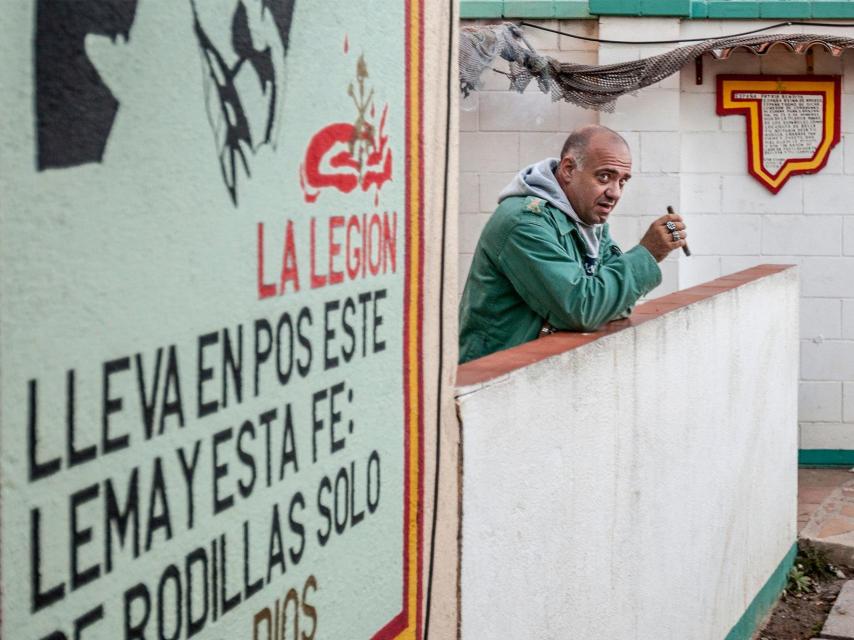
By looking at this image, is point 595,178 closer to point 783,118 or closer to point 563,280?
point 563,280

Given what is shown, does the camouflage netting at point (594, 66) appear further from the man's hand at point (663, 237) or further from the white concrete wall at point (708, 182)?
the man's hand at point (663, 237)

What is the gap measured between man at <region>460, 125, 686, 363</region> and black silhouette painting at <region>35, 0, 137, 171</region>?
227cm

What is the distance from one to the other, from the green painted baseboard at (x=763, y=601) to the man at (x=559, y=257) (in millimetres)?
1846

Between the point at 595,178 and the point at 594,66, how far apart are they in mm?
3783

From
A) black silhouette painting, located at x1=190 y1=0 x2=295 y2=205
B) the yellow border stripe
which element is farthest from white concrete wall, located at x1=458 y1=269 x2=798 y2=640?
black silhouette painting, located at x1=190 y1=0 x2=295 y2=205

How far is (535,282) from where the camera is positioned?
374 cm

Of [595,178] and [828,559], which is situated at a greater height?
[595,178]

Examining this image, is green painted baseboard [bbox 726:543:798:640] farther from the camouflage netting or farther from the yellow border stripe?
the yellow border stripe

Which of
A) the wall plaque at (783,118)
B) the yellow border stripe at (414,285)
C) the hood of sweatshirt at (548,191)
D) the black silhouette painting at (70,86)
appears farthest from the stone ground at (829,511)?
the black silhouette painting at (70,86)

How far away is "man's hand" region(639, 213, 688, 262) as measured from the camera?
3979 mm

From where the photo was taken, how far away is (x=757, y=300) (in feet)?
18.1

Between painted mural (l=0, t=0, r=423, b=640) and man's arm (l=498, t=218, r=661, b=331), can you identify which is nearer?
painted mural (l=0, t=0, r=423, b=640)

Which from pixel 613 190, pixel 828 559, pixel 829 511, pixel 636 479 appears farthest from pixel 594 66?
pixel 636 479

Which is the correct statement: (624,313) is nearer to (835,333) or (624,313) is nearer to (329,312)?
(329,312)
